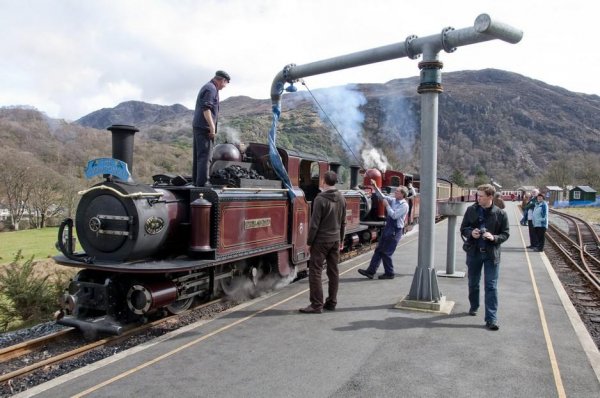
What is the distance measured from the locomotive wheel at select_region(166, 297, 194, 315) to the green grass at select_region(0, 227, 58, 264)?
7435 mm

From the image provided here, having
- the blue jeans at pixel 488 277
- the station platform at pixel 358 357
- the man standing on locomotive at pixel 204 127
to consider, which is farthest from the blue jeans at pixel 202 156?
the blue jeans at pixel 488 277

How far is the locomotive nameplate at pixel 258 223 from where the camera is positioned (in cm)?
662

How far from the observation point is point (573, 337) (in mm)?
5047

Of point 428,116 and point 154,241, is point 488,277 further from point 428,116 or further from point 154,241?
point 154,241

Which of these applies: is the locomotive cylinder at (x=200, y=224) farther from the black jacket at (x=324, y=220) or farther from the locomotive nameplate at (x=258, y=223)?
the black jacket at (x=324, y=220)

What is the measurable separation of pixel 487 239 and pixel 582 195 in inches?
2509

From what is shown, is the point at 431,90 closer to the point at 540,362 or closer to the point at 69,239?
the point at 540,362

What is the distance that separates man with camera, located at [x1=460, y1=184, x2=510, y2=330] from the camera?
17.5 ft

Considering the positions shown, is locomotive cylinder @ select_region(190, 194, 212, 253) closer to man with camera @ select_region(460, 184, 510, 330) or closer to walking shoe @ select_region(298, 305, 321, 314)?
walking shoe @ select_region(298, 305, 321, 314)

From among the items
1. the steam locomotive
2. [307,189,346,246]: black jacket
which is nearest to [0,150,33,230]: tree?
the steam locomotive

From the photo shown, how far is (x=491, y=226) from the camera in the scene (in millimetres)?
5449

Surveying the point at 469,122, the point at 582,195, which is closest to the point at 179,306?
the point at 582,195

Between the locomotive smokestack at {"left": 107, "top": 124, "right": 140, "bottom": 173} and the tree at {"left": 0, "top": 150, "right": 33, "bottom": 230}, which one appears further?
the tree at {"left": 0, "top": 150, "right": 33, "bottom": 230}

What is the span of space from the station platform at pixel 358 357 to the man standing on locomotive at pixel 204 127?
1.97m
